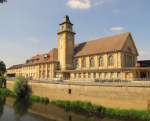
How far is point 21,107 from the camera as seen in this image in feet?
150

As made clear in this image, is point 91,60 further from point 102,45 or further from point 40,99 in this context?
point 40,99

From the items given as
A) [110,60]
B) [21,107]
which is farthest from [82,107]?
[110,60]

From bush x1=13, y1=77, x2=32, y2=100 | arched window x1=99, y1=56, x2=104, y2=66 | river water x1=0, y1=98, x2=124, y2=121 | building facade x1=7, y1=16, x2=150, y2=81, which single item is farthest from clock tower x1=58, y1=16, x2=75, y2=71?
river water x1=0, y1=98, x2=124, y2=121

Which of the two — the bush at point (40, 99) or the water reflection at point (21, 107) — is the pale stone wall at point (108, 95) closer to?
the bush at point (40, 99)

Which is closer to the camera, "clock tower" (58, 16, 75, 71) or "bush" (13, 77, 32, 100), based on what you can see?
"bush" (13, 77, 32, 100)

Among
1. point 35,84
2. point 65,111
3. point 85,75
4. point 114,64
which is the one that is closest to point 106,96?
point 65,111

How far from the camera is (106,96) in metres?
37.3

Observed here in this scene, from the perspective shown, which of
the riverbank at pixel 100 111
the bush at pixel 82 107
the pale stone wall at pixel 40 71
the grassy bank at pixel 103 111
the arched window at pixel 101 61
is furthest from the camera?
the pale stone wall at pixel 40 71

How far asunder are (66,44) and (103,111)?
30196 mm

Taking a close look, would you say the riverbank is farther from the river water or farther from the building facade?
the building facade

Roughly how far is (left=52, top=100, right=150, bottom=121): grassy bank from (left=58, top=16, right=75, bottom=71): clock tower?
714 inches

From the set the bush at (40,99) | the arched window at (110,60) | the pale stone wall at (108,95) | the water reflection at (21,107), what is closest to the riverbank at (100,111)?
the pale stone wall at (108,95)

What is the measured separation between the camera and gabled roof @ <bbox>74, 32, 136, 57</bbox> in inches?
2073

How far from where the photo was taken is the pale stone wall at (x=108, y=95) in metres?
32.6
